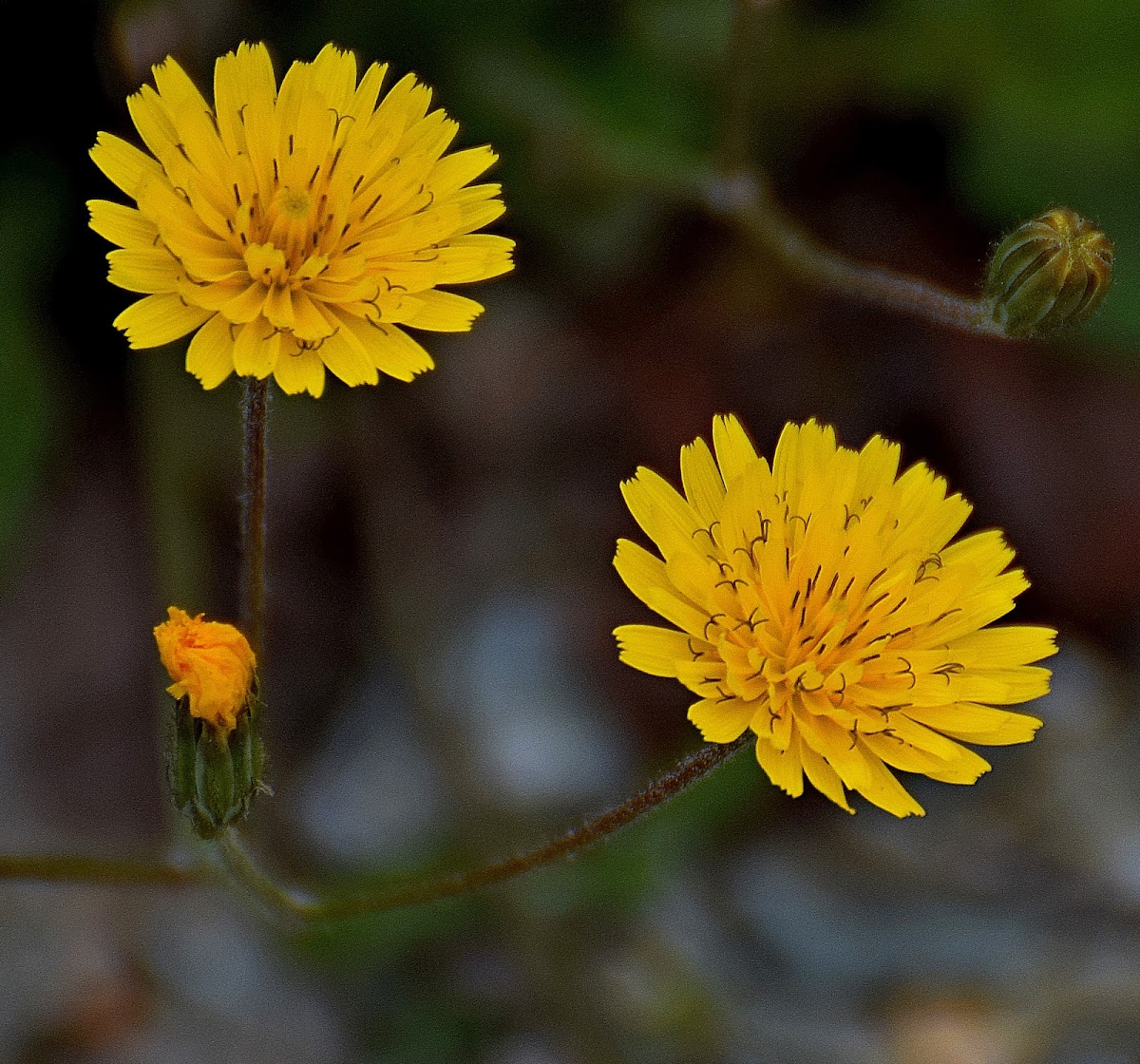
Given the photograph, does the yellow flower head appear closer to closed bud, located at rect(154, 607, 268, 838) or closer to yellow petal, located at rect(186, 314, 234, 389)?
closed bud, located at rect(154, 607, 268, 838)

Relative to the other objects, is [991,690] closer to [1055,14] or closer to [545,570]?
[545,570]

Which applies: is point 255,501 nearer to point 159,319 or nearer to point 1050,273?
point 159,319

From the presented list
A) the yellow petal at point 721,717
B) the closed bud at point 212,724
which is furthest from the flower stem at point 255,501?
the yellow petal at point 721,717

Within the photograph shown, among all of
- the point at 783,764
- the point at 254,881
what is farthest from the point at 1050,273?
the point at 254,881

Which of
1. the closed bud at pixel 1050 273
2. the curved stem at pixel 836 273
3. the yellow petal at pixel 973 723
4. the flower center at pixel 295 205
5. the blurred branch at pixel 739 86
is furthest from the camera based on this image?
the blurred branch at pixel 739 86

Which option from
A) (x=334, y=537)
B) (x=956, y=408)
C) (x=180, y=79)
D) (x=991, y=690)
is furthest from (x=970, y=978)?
(x=180, y=79)

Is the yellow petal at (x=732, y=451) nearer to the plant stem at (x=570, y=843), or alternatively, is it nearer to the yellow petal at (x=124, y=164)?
the plant stem at (x=570, y=843)
